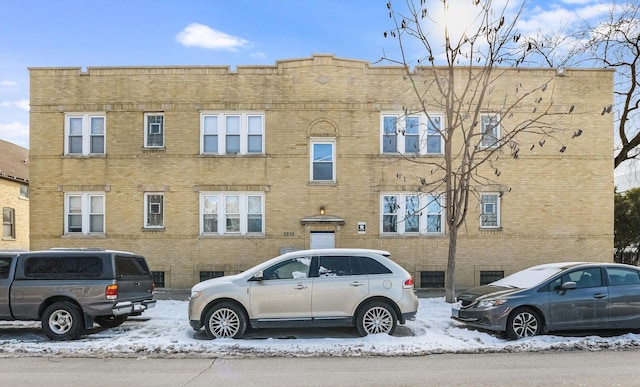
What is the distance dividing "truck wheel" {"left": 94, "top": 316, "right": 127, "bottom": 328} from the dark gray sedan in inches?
289

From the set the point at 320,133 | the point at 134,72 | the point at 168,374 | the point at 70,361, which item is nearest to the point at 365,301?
the point at 168,374

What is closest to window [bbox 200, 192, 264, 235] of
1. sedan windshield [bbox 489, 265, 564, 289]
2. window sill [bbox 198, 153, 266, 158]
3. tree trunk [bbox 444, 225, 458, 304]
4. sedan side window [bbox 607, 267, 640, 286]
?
window sill [bbox 198, 153, 266, 158]

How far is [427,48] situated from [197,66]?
26.7 feet

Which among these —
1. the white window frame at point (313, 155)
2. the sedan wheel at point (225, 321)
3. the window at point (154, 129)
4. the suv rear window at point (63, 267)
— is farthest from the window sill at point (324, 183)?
the suv rear window at point (63, 267)

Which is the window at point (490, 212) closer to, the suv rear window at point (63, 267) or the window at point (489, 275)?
the window at point (489, 275)

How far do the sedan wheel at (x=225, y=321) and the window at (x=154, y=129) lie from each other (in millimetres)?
9737

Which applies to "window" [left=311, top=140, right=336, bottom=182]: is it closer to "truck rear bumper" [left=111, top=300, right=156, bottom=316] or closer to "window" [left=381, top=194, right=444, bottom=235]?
"window" [left=381, top=194, right=444, bottom=235]

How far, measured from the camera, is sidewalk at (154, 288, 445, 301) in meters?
14.6

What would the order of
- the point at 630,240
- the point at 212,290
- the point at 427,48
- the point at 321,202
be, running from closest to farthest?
the point at 212,290 < the point at 427,48 < the point at 321,202 < the point at 630,240

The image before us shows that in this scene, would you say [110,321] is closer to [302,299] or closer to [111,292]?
[111,292]

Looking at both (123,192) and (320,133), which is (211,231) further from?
(320,133)

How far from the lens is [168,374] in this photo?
696cm

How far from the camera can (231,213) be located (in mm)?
16984

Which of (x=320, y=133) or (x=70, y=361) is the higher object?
(x=320, y=133)
